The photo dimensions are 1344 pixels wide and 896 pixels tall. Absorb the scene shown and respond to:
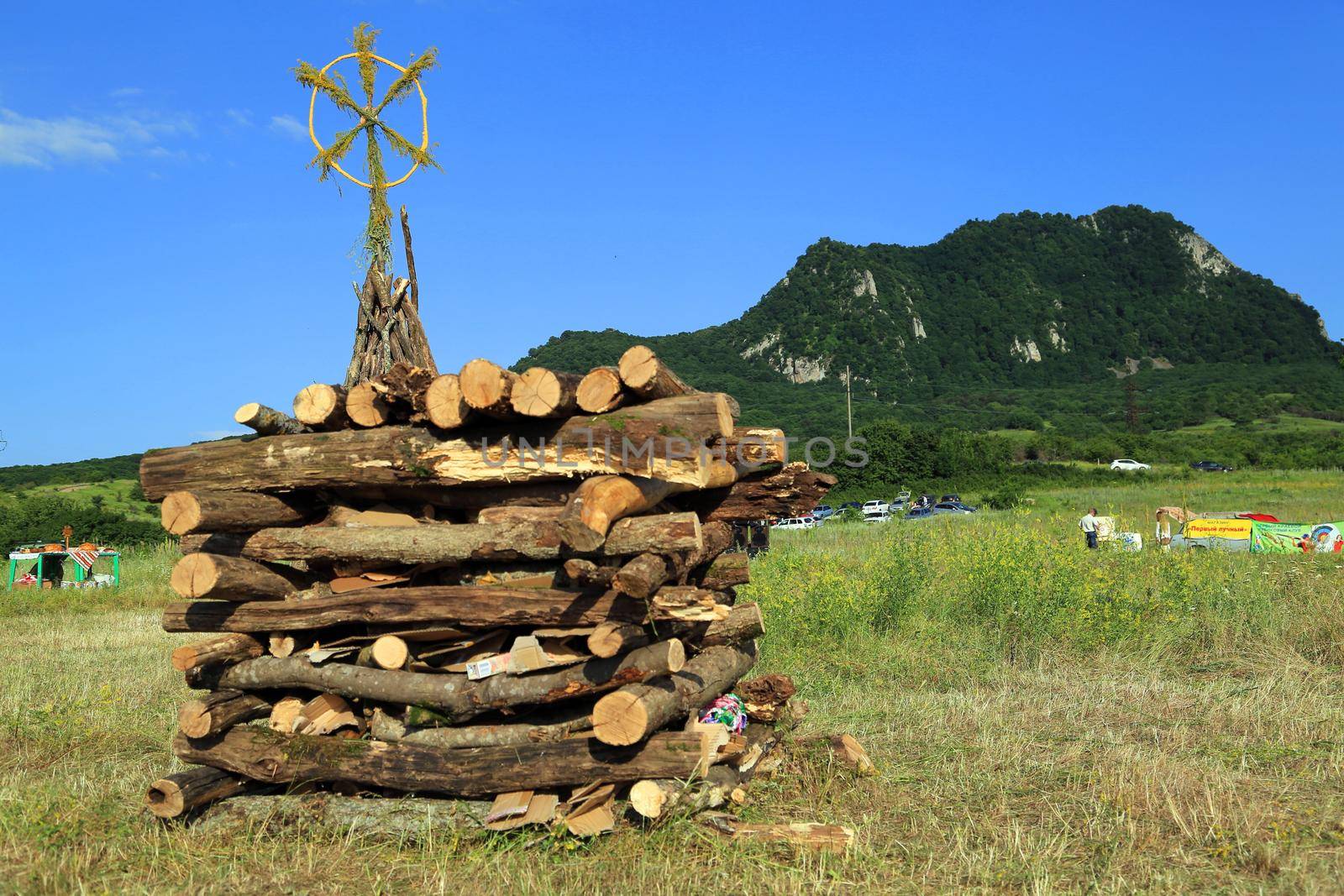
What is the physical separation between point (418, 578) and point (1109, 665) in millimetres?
7055

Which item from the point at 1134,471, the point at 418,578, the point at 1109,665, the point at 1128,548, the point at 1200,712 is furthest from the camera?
the point at 1134,471

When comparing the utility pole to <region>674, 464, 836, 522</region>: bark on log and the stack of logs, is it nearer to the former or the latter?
<region>674, 464, 836, 522</region>: bark on log

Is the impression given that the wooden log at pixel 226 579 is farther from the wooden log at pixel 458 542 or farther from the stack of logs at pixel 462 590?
the wooden log at pixel 458 542

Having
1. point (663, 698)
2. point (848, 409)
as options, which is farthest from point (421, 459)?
point (848, 409)

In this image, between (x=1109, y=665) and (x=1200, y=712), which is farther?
(x=1109, y=665)

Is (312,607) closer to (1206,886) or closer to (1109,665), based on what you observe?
(1206,886)

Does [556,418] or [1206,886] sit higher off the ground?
[556,418]

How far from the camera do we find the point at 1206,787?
562cm

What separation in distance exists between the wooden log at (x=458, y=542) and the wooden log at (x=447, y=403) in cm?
65

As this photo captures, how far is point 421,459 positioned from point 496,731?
1622mm

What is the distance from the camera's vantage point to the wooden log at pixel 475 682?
535cm

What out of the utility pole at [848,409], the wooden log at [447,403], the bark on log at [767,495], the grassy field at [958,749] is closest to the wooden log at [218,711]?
the grassy field at [958,749]

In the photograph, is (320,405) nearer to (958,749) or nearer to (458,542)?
(458,542)

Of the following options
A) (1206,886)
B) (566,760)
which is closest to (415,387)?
(566,760)
